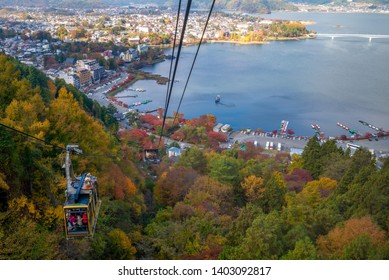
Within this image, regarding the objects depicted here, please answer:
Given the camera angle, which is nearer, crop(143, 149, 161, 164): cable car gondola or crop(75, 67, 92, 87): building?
crop(143, 149, 161, 164): cable car gondola

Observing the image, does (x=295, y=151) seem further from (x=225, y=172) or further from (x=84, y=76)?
(x=84, y=76)

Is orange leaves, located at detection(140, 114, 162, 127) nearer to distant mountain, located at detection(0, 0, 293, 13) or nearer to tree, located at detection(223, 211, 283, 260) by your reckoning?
tree, located at detection(223, 211, 283, 260)

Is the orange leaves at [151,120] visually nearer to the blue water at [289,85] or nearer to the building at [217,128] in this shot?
the blue water at [289,85]

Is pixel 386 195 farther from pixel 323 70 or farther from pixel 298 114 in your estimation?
pixel 323 70

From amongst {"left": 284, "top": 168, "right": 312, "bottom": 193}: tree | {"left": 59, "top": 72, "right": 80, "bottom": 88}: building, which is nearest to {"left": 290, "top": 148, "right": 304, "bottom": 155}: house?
{"left": 284, "top": 168, "right": 312, "bottom": 193}: tree

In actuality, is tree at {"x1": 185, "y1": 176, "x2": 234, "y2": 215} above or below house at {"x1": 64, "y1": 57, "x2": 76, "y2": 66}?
above

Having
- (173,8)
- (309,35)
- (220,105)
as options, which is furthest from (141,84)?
(173,8)
